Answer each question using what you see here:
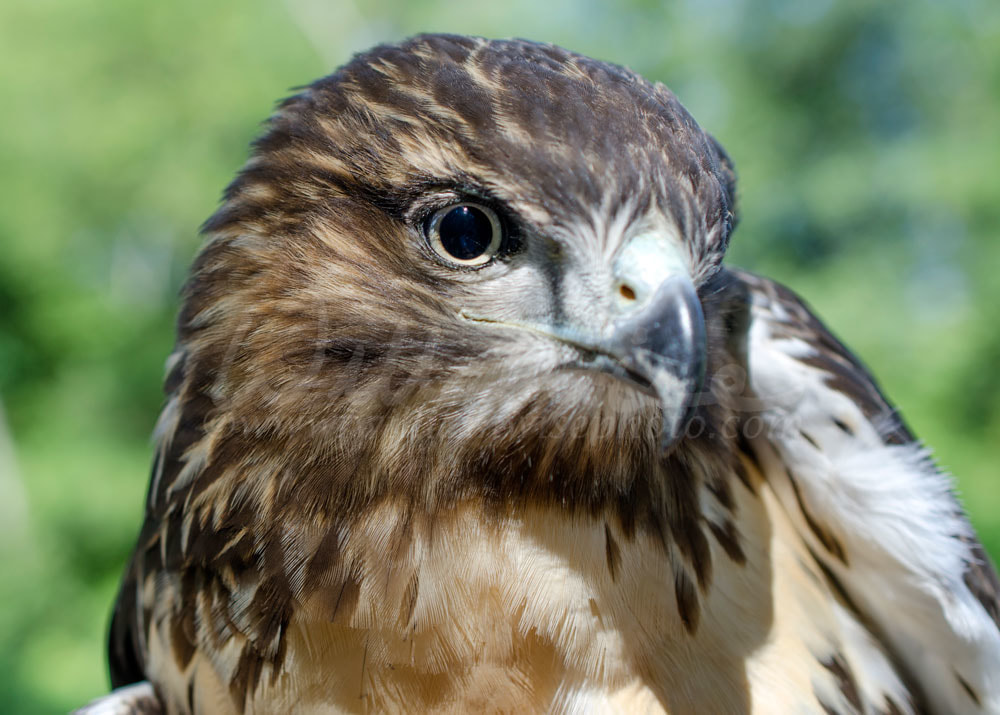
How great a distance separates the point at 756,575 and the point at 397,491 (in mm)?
818

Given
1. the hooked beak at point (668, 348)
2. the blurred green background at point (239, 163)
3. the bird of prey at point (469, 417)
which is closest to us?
the hooked beak at point (668, 348)

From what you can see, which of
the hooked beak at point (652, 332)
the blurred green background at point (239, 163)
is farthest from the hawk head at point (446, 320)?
the blurred green background at point (239, 163)

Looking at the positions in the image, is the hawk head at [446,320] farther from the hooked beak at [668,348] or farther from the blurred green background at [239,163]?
the blurred green background at [239,163]

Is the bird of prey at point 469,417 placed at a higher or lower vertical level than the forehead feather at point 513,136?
lower

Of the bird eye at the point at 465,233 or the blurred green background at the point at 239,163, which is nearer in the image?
the bird eye at the point at 465,233

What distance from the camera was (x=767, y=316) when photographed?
2.16 metres

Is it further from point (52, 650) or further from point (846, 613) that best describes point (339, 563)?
point (52, 650)

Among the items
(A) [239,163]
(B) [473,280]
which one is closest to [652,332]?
(B) [473,280]

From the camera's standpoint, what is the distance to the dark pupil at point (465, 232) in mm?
1507

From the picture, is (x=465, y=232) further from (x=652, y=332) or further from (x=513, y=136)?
(x=652, y=332)

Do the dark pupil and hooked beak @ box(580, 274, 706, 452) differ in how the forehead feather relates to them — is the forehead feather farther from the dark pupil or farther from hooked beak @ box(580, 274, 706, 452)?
hooked beak @ box(580, 274, 706, 452)

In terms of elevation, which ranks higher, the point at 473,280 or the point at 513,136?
the point at 513,136

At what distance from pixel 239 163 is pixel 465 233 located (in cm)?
1022

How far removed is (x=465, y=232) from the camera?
4.96 ft
